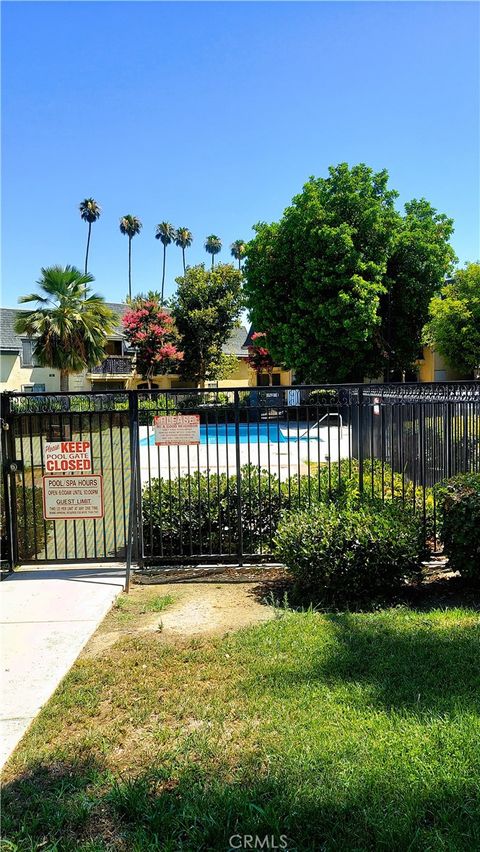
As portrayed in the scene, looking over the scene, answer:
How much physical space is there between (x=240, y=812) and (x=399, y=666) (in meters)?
1.61

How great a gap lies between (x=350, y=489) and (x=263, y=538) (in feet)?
3.90

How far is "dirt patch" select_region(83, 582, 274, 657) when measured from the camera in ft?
14.6

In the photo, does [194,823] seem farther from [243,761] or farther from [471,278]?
[471,278]

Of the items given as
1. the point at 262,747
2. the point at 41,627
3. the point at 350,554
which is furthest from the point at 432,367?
the point at 262,747

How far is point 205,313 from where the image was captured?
33656 mm

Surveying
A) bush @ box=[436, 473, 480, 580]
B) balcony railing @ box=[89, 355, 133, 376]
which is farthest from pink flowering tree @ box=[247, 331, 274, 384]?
bush @ box=[436, 473, 480, 580]

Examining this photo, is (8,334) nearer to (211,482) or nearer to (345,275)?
(345,275)

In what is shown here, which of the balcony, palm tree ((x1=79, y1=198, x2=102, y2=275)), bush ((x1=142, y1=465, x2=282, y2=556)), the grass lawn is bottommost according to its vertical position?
the grass lawn

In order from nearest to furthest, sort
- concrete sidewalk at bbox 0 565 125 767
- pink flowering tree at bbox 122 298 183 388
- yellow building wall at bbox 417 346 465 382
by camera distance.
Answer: concrete sidewalk at bbox 0 565 125 767
pink flowering tree at bbox 122 298 183 388
yellow building wall at bbox 417 346 465 382

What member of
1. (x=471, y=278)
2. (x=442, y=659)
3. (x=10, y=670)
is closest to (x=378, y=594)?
(x=442, y=659)

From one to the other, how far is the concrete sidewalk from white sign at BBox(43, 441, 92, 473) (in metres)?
1.18

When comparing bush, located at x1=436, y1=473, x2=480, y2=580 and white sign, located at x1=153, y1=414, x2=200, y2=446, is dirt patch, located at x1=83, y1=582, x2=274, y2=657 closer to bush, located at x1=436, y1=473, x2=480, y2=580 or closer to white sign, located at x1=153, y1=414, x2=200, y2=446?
white sign, located at x1=153, y1=414, x2=200, y2=446

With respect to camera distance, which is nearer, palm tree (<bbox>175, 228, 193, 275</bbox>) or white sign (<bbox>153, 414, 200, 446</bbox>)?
white sign (<bbox>153, 414, 200, 446</bbox>)

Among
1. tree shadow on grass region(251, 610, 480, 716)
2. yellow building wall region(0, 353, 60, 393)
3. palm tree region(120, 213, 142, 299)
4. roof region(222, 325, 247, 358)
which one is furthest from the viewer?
palm tree region(120, 213, 142, 299)
